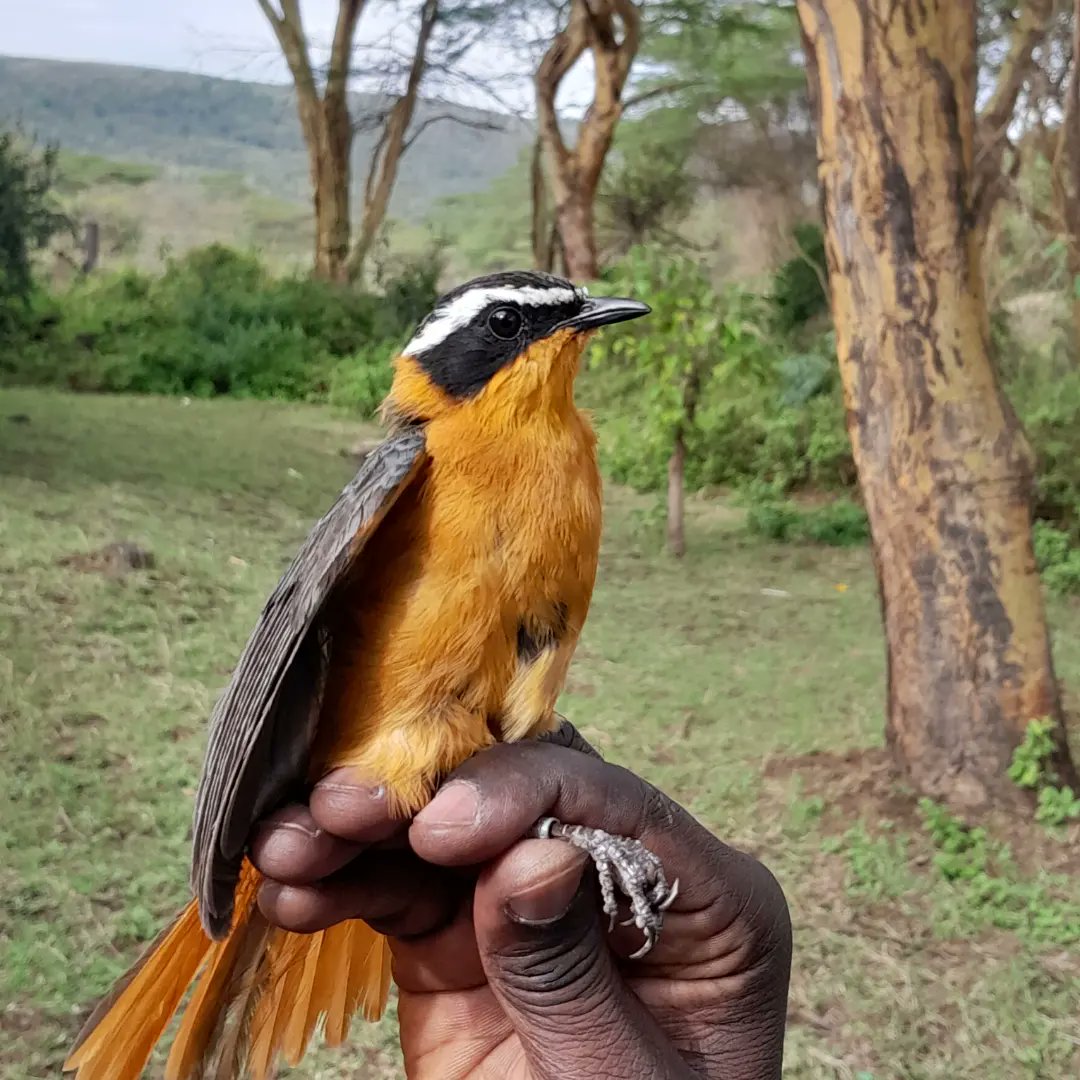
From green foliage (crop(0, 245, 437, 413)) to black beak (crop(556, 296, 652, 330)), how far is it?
958 centimetres

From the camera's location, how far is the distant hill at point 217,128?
13992mm

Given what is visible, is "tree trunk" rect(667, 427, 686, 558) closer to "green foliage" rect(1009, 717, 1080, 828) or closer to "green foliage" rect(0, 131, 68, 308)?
"green foliage" rect(1009, 717, 1080, 828)

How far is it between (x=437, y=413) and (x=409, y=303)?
1296 centimetres

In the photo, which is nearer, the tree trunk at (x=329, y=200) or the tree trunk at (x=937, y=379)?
the tree trunk at (x=937, y=379)

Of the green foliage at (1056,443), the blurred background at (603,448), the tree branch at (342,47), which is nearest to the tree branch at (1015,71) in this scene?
the blurred background at (603,448)

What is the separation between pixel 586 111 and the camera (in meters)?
10.6

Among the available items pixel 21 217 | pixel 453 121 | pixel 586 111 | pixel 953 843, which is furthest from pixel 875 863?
pixel 453 121

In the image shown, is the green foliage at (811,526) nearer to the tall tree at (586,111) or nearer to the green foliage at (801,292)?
the tall tree at (586,111)

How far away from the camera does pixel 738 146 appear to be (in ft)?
63.1

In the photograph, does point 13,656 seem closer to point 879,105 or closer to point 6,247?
point 879,105

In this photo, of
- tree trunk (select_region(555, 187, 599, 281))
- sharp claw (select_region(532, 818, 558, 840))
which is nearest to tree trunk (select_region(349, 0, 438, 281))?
tree trunk (select_region(555, 187, 599, 281))

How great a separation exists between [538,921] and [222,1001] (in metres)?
0.77

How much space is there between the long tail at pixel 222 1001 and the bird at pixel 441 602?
0.9 inches

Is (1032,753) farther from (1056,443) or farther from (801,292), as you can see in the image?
(801,292)
